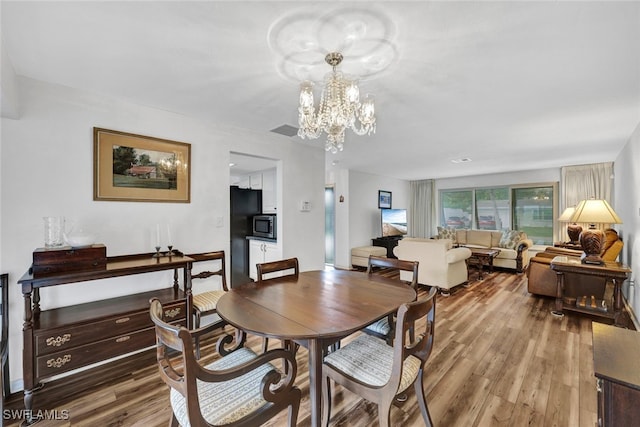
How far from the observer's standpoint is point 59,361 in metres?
1.80

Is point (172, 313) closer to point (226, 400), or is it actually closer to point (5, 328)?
point (5, 328)

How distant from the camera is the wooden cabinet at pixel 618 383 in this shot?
2.97 ft

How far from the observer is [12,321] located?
6.35 ft

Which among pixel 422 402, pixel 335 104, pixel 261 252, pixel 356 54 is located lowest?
pixel 422 402

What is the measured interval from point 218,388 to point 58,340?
1.37 metres

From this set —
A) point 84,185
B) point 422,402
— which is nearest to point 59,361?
point 84,185

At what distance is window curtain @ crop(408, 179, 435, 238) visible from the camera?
7.97 metres

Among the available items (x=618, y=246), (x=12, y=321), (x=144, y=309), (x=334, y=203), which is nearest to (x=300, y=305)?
(x=144, y=309)

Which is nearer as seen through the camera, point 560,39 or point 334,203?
point 560,39

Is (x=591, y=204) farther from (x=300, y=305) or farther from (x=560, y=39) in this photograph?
(x=300, y=305)

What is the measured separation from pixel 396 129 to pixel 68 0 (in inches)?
113

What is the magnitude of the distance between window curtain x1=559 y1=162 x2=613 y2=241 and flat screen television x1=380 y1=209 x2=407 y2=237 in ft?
11.2

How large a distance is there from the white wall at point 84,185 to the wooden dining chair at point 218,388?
1506mm

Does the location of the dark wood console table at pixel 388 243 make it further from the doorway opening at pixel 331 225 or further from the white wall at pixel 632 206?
the white wall at pixel 632 206
